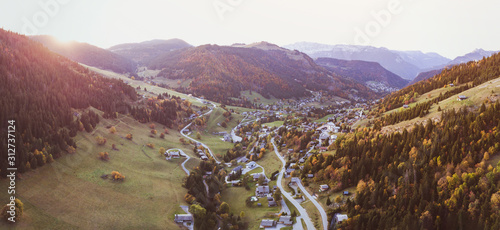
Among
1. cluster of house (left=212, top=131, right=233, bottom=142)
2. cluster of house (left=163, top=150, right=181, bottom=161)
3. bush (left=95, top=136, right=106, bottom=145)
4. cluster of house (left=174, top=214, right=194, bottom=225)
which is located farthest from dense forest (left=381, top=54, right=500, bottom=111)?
bush (left=95, top=136, right=106, bottom=145)

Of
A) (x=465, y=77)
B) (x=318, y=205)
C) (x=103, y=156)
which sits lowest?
(x=103, y=156)

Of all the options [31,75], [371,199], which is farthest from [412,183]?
[31,75]

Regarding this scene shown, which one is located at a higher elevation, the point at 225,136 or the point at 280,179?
the point at 280,179

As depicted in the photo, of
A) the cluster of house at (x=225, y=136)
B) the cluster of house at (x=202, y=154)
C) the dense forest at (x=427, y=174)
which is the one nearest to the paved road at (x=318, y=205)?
the dense forest at (x=427, y=174)

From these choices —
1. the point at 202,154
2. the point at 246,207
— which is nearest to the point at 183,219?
the point at 246,207

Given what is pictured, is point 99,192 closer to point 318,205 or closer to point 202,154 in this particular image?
point 202,154

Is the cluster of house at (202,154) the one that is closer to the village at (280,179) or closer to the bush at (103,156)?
the village at (280,179)

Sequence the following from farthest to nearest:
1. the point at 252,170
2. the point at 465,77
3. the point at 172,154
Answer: the point at 465,77
the point at 172,154
the point at 252,170

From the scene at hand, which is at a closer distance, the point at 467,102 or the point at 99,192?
the point at 99,192

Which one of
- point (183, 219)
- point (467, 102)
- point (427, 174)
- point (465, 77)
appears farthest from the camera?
point (465, 77)

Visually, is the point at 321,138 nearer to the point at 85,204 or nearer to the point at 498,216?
the point at 498,216
